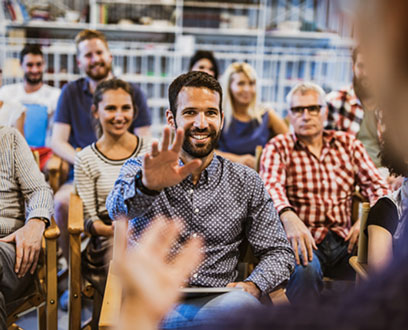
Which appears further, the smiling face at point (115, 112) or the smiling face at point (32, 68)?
the smiling face at point (32, 68)

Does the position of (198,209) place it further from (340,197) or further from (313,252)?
(340,197)

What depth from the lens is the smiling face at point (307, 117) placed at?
7.58 feet

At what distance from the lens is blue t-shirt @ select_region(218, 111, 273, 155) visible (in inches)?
122

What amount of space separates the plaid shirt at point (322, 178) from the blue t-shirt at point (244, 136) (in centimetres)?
75

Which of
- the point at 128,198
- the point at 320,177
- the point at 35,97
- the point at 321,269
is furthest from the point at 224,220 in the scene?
the point at 35,97

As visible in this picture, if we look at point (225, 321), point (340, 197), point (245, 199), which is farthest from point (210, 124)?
point (225, 321)

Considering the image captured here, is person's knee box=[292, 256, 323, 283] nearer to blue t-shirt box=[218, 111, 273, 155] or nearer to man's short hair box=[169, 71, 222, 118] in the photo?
man's short hair box=[169, 71, 222, 118]

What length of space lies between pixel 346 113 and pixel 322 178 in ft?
2.28

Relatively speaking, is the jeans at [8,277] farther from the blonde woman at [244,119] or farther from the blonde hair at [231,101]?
the blonde hair at [231,101]

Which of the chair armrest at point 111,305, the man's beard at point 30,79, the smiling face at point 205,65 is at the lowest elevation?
the chair armrest at point 111,305

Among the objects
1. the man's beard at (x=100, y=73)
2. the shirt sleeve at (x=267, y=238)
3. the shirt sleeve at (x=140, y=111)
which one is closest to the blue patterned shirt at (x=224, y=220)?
the shirt sleeve at (x=267, y=238)

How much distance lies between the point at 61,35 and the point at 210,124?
4.42 m

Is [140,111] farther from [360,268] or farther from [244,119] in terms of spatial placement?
[360,268]

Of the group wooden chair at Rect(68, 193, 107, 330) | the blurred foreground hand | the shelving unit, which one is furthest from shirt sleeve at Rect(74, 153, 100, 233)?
the shelving unit
